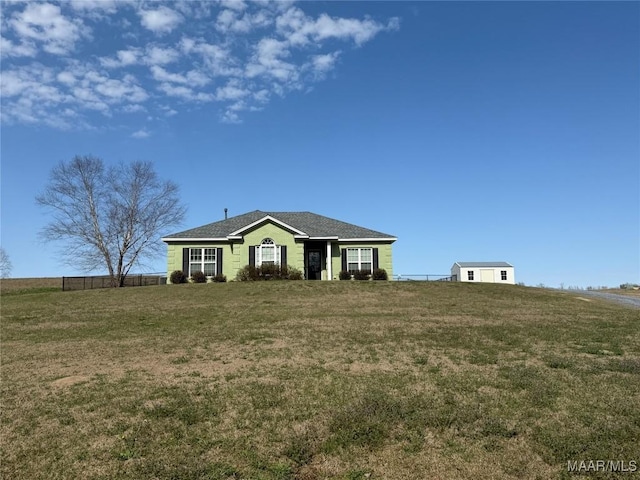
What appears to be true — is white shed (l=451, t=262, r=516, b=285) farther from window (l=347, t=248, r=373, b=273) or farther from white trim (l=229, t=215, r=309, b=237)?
white trim (l=229, t=215, r=309, b=237)

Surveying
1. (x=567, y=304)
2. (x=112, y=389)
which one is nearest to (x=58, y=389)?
(x=112, y=389)

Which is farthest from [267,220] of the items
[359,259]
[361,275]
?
[361,275]

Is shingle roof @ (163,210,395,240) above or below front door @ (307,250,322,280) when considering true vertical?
above

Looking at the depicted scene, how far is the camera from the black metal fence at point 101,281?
35812mm

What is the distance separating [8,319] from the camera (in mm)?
18812

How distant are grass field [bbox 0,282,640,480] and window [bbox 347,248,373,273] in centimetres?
1536

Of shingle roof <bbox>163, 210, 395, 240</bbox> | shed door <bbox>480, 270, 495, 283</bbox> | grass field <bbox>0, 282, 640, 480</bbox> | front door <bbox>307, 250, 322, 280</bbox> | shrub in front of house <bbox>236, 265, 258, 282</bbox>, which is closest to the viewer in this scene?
grass field <bbox>0, 282, 640, 480</bbox>

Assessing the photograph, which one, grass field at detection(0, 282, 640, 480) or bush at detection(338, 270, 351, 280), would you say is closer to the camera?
grass field at detection(0, 282, 640, 480)

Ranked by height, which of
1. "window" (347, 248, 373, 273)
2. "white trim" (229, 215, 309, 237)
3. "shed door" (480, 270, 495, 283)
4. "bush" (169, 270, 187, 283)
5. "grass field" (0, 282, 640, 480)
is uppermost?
"white trim" (229, 215, 309, 237)

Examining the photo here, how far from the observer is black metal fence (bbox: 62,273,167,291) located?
35.8 meters

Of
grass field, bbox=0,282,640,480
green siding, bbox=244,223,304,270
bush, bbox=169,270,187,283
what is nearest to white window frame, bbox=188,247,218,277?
bush, bbox=169,270,187,283

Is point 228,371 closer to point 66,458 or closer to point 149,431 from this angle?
point 149,431

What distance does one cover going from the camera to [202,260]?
30.8 m

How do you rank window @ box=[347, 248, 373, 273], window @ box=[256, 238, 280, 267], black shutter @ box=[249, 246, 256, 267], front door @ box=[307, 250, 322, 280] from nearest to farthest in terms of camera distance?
black shutter @ box=[249, 246, 256, 267] < window @ box=[256, 238, 280, 267] < window @ box=[347, 248, 373, 273] < front door @ box=[307, 250, 322, 280]
